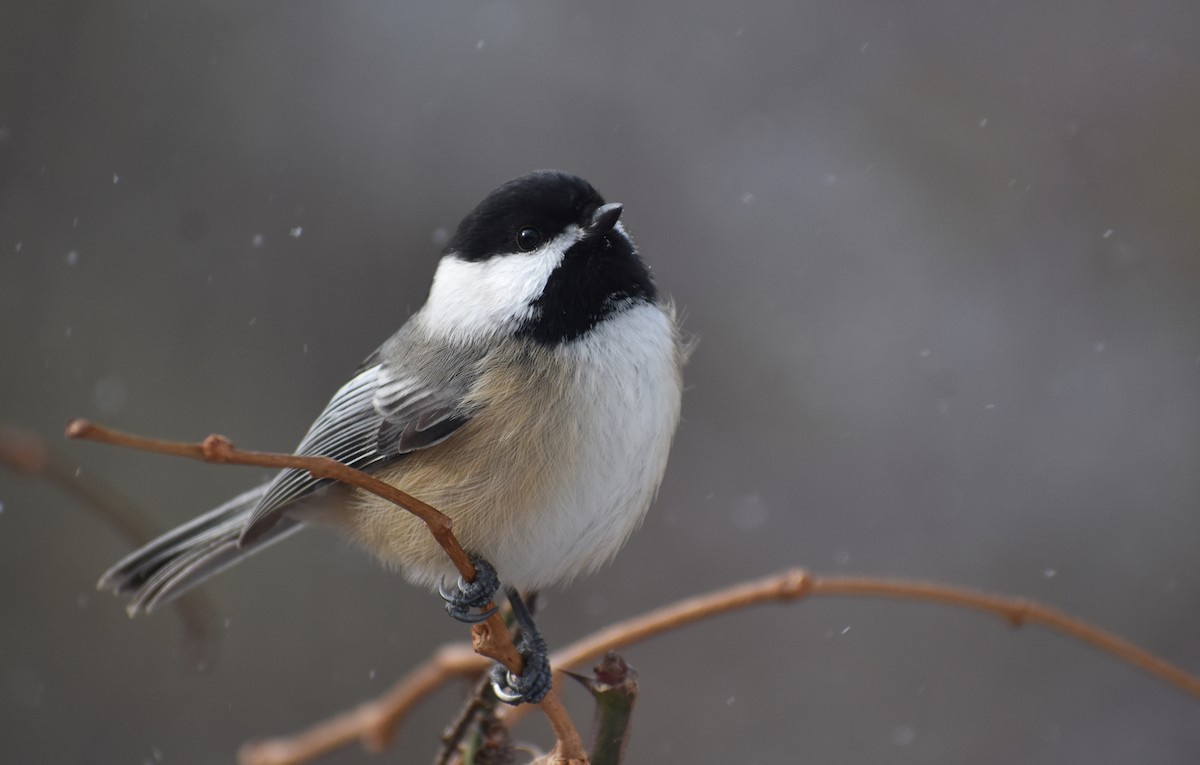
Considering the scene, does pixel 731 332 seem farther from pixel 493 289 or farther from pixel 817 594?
pixel 817 594

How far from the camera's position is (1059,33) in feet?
13.2

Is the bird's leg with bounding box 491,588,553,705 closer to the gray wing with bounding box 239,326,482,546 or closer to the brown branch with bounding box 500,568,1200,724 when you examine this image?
the brown branch with bounding box 500,568,1200,724

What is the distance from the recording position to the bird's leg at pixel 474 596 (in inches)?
62.3

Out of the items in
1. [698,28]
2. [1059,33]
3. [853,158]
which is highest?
[698,28]

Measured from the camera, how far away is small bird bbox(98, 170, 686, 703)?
5.73 feet

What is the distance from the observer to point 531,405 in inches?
68.8

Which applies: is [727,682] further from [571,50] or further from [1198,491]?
[571,50]

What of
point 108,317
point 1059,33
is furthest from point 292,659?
point 1059,33

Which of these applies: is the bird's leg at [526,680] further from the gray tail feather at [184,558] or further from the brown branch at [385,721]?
the gray tail feather at [184,558]

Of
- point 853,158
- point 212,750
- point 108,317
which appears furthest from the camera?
point 853,158

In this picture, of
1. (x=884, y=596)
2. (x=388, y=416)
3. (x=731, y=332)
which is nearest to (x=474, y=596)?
(x=388, y=416)

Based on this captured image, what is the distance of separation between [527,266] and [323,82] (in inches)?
111

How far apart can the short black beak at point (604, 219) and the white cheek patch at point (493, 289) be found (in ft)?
0.11

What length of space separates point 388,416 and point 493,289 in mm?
282
